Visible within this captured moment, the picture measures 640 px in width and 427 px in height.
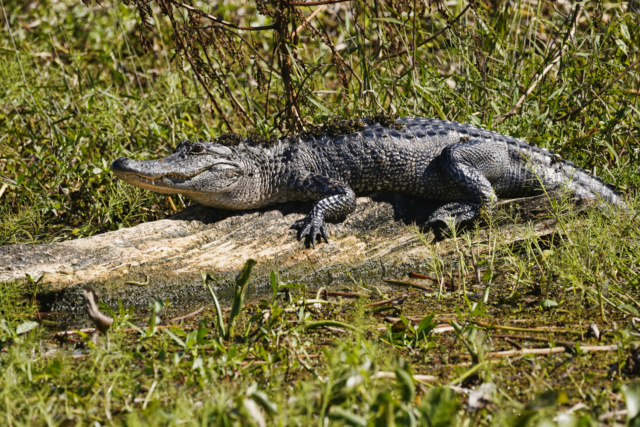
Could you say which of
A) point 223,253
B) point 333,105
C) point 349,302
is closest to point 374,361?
point 349,302

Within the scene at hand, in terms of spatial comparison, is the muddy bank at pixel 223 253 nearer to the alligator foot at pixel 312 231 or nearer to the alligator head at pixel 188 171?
the alligator foot at pixel 312 231

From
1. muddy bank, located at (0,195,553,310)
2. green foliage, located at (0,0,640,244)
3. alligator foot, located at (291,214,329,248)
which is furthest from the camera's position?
green foliage, located at (0,0,640,244)

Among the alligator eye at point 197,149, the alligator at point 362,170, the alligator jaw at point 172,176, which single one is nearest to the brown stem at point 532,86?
the alligator at point 362,170

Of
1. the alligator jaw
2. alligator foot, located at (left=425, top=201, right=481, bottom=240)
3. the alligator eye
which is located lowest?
alligator foot, located at (left=425, top=201, right=481, bottom=240)

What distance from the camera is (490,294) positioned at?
12.1 ft

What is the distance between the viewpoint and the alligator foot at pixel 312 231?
432 centimetres

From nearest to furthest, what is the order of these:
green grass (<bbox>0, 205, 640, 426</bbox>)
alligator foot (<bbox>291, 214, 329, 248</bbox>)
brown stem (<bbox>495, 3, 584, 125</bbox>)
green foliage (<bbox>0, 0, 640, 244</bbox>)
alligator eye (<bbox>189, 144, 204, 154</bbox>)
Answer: green grass (<bbox>0, 205, 640, 426</bbox>) → alligator foot (<bbox>291, 214, 329, 248</bbox>) → alligator eye (<bbox>189, 144, 204, 154</bbox>) → green foliage (<bbox>0, 0, 640, 244</bbox>) → brown stem (<bbox>495, 3, 584, 125</bbox>)

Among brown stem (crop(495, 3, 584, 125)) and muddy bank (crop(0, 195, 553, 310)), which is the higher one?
brown stem (crop(495, 3, 584, 125))

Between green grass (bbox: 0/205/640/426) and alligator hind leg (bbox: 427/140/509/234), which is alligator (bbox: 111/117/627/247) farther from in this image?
green grass (bbox: 0/205/640/426)

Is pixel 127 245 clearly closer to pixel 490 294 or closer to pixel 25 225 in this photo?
pixel 25 225

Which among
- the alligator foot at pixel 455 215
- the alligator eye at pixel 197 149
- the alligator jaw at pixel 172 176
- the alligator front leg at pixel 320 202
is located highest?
the alligator eye at pixel 197 149

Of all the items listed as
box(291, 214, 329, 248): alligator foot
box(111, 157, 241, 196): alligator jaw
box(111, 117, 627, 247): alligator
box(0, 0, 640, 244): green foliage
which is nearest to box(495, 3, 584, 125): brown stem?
box(0, 0, 640, 244): green foliage

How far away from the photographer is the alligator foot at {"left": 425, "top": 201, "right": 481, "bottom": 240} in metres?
4.37

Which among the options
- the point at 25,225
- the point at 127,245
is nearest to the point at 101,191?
the point at 25,225
